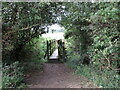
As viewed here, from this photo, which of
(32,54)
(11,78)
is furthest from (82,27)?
(32,54)

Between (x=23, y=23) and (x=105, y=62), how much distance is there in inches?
95.2

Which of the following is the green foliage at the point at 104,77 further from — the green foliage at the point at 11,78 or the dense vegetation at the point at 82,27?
the green foliage at the point at 11,78

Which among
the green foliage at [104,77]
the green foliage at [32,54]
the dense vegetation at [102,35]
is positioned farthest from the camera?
the green foliage at [32,54]

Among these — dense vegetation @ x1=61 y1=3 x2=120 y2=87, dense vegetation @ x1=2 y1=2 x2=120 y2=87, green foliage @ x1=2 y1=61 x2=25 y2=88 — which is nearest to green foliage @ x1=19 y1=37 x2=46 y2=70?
dense vegetation @ x1=2 y1=2 x2=120 y2=87

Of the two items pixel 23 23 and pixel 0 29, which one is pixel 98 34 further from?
pixel 0 29

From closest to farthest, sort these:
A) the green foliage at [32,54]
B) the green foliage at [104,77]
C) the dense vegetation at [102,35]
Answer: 1. the dense vegetation at [102,35]
2. the green foliage at [104,77]
3. the green foliage at [32,54]

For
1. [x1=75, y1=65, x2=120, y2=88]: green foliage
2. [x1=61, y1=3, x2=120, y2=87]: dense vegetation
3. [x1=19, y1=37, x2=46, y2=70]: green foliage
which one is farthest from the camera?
[x1=19, y1=37, x2=46, y2=70]: green foliage

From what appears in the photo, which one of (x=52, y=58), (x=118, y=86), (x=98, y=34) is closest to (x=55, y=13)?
(x=98, y=34)

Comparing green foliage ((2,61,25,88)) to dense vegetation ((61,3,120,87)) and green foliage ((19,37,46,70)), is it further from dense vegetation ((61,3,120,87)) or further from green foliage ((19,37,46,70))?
dense vegetation ((61,3,120,87))

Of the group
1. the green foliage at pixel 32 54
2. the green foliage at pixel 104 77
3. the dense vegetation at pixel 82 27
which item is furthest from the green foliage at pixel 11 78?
the green foliage at pixel 104 77

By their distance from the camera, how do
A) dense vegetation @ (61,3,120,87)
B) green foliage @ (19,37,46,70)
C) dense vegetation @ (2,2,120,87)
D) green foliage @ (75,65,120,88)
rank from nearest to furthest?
dense vegetation @ (61,3,120,87) < dense vegetation @ (2,2,120,87) < green foliage @ (75,65,120,88) < green foliage @ (19,37,46,70)

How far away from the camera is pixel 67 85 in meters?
4.04

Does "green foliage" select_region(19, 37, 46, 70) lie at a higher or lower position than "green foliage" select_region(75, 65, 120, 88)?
higher

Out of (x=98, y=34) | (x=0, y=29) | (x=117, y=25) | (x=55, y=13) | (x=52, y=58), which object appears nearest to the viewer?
(x=117, y=25)
